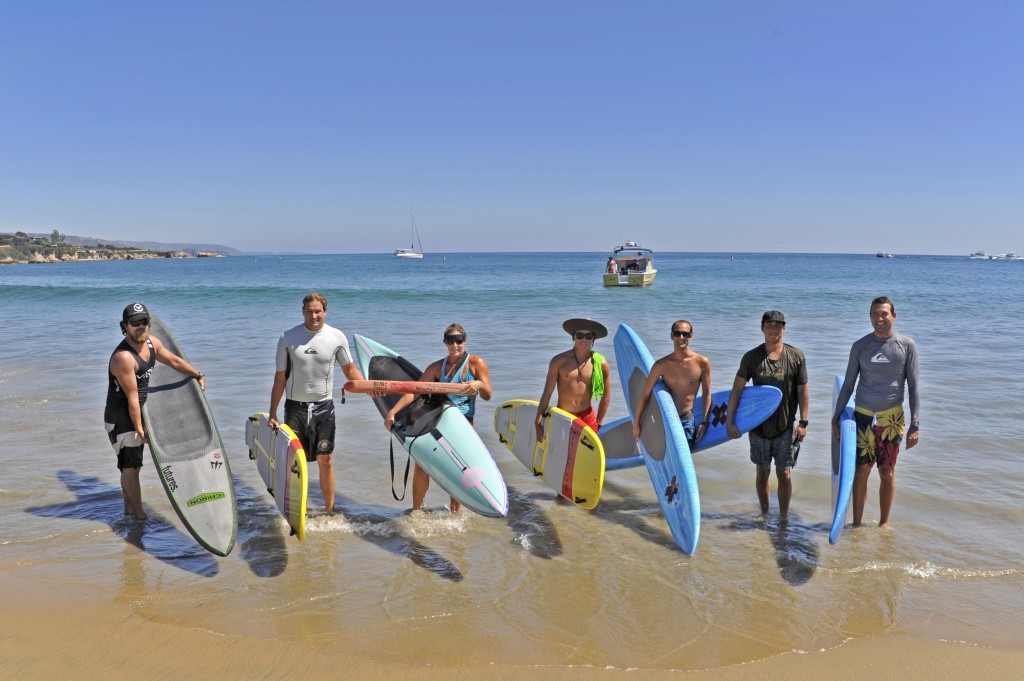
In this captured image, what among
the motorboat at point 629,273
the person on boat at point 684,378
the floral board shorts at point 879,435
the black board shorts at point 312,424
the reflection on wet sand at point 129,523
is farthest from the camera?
the motorboat at point 629,273

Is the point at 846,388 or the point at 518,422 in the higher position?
the point at 846,388

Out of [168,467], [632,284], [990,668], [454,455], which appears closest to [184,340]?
[168,467]

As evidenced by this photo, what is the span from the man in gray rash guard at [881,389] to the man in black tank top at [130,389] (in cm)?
514

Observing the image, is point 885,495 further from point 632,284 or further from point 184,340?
point 632,284

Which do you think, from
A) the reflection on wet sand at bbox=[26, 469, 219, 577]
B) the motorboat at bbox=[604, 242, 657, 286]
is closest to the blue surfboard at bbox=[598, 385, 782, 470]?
the reflection on wet sand at bbox=[26, 469, 219, 577]

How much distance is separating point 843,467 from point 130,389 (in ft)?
16.9

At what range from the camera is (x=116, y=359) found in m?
4.88

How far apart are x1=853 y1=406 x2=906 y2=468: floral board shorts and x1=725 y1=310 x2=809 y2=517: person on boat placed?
0.39 metres

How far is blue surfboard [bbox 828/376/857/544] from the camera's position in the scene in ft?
15.7

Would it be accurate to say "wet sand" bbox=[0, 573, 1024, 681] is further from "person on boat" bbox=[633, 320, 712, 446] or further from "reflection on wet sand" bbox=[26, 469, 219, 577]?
"person on boat" bbox=[633, 320, 712, 446]

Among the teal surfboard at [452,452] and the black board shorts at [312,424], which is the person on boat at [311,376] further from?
the teal surfboard at [452,452]

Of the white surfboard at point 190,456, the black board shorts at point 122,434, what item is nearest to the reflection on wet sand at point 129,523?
the white surfboard at point 190,456

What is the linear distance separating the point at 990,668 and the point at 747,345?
13.0 meters

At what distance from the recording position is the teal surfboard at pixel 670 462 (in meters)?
4.85
